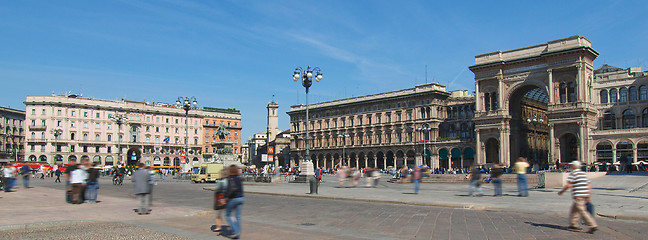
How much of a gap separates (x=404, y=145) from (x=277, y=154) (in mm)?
41325

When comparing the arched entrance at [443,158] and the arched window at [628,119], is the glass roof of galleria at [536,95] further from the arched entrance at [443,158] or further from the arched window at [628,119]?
the arched entrance at [443,158]

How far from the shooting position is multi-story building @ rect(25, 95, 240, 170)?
9538 cm

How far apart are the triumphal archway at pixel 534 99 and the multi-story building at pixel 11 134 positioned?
86627mm

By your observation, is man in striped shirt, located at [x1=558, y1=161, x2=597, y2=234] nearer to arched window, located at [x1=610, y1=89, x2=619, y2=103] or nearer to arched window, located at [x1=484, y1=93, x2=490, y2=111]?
arched window, located at [x1=484, y1=93, x2=490, y2=111]

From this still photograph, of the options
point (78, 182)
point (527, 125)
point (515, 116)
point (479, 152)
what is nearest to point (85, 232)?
point (78, 182)

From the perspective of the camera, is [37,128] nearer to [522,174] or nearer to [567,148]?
[567,148]

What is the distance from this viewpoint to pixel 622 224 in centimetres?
1302

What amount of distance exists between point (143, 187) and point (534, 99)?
78402 mm

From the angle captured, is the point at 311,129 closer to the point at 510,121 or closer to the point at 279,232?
the point at 510,121

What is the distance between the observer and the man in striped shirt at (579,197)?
1098 centimetres

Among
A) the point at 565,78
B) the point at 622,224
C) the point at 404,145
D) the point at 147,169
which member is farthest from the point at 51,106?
the point at 622,224

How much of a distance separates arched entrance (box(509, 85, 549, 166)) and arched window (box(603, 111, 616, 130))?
8228mm

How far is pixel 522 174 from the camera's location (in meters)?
22.2

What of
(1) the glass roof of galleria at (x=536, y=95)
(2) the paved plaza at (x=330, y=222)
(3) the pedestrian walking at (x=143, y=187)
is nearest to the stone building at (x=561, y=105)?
(1) the glass roof of galleria at (x=536, y=95)
